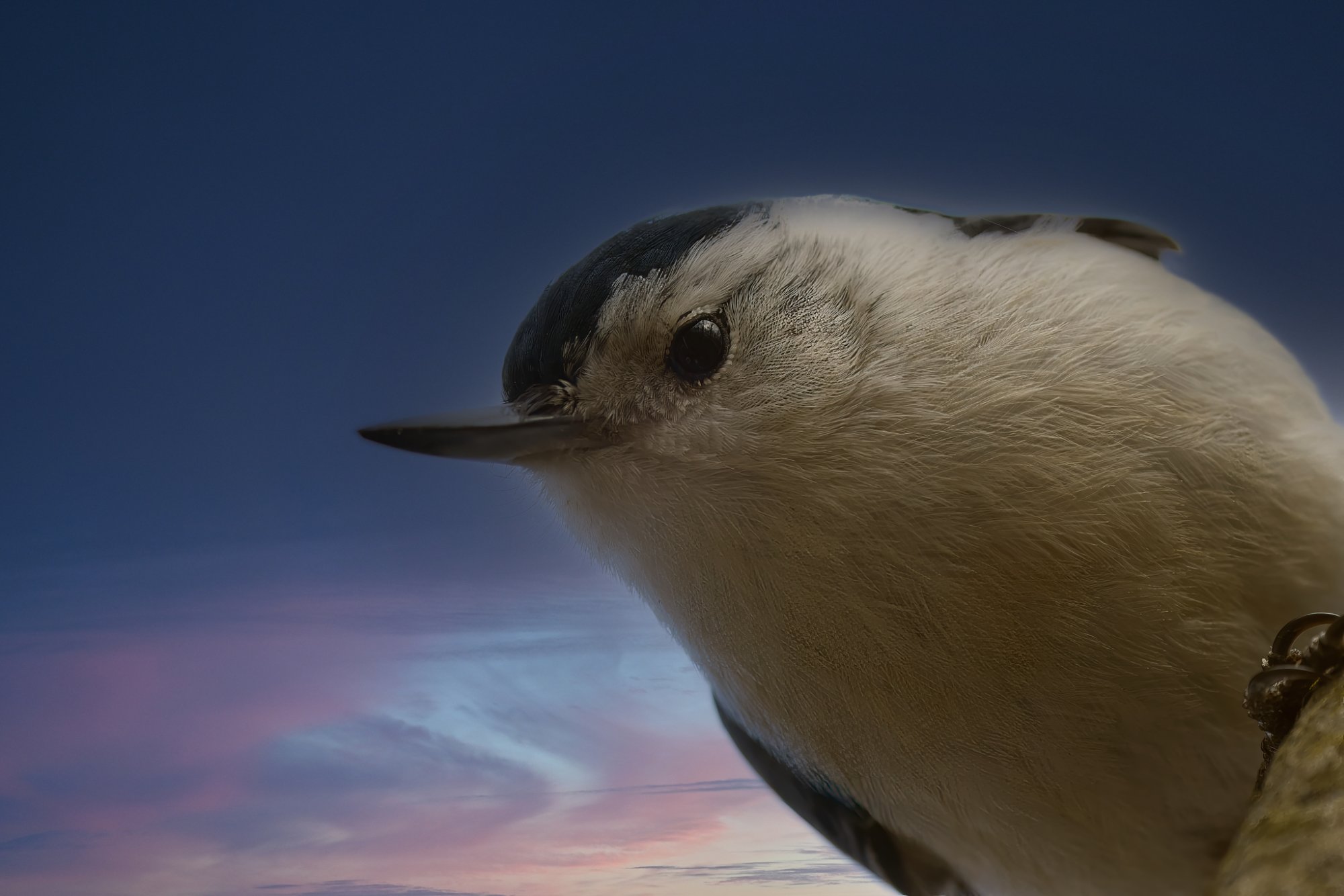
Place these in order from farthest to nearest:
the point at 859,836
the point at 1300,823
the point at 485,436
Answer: the point at 859,836 → the point at 485,436 → the point at 1300,823

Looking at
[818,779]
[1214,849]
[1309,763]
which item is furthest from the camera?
[818,779]

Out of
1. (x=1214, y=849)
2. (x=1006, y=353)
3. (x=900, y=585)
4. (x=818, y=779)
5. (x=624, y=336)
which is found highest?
(x=624, y=336)

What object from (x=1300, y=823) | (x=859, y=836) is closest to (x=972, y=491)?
(x=1300, y=823)

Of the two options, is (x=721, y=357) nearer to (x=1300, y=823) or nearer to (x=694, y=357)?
(x=694, y=357)

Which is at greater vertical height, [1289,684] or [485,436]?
[485,436]

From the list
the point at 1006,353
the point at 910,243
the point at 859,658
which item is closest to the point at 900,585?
the point at 859,658

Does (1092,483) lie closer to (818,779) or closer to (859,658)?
(859,658)
